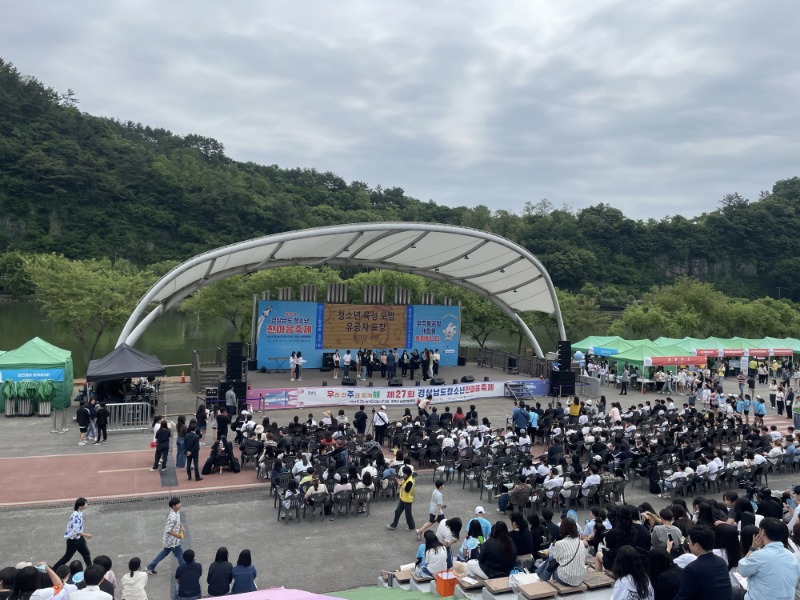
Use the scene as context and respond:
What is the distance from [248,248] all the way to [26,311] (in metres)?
45.3

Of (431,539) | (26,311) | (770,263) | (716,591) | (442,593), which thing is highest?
(770,263)

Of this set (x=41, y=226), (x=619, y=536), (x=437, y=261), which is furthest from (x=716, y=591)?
(x=41, y=226)

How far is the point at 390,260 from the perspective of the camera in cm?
2702

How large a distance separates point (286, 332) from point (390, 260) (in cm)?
568

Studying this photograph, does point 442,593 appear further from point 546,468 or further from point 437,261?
point 437,261

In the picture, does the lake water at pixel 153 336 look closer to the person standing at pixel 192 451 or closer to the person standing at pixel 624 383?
the person standing at pixel 192 451

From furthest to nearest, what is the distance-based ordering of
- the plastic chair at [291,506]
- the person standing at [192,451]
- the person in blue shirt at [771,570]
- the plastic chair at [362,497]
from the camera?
the person standing at [192,451] < the plastic chair at [362,497] < the plastic chair at [291,506] < the person in blue shirt at [771,570]

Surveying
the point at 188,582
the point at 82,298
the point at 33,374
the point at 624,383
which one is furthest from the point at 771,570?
the point at 82,298

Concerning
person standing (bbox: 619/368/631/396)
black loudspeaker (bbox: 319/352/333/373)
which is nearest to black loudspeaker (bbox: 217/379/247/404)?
black loudspeaker (bbox: 319/352/333/373)

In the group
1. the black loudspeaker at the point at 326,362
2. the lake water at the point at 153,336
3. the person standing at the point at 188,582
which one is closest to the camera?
the person standing at the point at 188,582

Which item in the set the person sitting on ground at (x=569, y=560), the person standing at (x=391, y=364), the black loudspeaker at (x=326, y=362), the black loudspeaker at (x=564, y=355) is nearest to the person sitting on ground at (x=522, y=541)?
the person sitting on ground at (x=569, y=560)

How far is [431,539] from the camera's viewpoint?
715cm

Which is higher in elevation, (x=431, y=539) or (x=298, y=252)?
(x=298, y=252)

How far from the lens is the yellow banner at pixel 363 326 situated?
27.1 m
